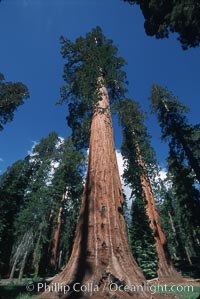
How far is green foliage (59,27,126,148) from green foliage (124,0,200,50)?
282cm

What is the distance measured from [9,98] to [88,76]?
8716 millimetres

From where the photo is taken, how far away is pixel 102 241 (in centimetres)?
482

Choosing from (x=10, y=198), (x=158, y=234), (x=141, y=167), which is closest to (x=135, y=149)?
(x=141, y=167)

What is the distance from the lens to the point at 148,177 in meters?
17.1

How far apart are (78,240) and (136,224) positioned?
40.0ft

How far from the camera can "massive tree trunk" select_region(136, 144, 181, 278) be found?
12.3m

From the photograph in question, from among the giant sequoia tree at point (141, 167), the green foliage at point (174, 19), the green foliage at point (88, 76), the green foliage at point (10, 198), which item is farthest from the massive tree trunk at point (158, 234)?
the green foliage at point (10, 198)

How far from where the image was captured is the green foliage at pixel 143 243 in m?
13.9

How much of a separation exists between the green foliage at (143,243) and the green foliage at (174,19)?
11.6 metres

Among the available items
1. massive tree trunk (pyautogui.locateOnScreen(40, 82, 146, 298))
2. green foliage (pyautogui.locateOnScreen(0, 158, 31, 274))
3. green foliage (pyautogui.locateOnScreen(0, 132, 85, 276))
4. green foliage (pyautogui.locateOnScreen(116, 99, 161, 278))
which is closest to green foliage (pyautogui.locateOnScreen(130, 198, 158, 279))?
green foliage (pyautogui.locateOnScreen(116, 99, 161, 278))

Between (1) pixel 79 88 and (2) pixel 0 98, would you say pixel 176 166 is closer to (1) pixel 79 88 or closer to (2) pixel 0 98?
(1) pixel 79 88

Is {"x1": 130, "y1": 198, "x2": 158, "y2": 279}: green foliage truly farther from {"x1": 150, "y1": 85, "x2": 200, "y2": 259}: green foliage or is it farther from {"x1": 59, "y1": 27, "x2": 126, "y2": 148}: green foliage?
{"x1": 59, "y1": 27, "x2": 126, "y2": 148}: green foliage

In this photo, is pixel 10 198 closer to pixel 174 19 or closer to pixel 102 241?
pixel 102 241

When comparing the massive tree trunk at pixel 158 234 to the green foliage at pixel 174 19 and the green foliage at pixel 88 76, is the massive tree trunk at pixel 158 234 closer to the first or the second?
the green foliage at pixel 88 76
